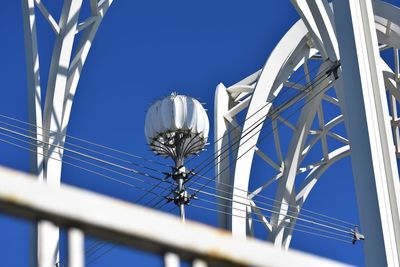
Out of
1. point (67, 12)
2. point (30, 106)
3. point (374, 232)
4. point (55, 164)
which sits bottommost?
point (374, 232)

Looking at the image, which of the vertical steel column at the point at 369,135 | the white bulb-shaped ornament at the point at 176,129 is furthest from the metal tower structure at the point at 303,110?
the white bulb-shaped ornament at the point at 176,129

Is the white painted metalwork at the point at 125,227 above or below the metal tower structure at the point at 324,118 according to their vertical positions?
below

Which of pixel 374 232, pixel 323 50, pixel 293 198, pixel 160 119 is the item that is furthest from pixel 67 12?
pixel 293 198

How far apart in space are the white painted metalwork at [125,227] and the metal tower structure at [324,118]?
8244 mm

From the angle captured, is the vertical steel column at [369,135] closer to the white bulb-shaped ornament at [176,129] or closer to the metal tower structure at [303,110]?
the metal tower structure at [303,110]

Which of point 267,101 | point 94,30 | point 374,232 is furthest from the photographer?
point 267,101

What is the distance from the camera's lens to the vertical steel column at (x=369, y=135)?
1019 cm

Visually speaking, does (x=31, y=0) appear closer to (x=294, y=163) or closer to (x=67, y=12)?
(x=67, y=12)

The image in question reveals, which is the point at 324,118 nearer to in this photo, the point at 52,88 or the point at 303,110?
the point at 303,110

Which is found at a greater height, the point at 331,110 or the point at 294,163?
the point at 331,110

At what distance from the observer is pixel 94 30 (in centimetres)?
1695

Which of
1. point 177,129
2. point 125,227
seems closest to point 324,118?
point 177,129

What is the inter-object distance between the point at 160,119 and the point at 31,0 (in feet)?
11.5

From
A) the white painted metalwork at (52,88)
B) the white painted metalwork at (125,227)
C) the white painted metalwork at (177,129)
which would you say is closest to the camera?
the white painted metalwork at (125,227)
